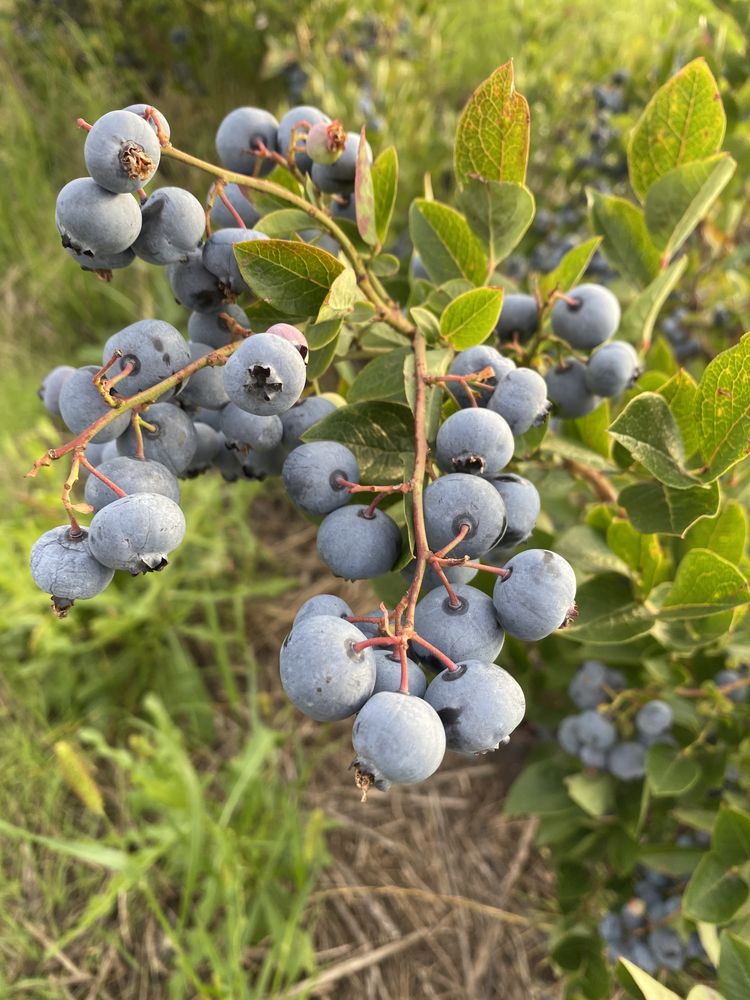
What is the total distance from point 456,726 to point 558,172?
3.19 meters

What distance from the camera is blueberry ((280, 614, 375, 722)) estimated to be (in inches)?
27.9

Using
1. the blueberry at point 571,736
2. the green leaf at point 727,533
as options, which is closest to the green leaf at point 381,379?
the green leaf at point 727,533

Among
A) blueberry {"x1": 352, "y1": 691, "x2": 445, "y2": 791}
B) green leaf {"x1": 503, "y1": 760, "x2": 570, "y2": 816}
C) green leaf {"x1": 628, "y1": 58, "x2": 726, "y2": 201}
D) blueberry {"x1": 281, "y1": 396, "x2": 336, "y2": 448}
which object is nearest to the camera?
blueberry {"x1": 352, "y1": 691, "x2": 445, "y2": 791}

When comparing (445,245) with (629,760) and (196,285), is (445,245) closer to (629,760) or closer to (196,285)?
(196,285)

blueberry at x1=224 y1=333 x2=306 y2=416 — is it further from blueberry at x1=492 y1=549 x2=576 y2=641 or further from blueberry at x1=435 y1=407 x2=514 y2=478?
blueberry at x1=492 y1=549 x2=576 y2=641

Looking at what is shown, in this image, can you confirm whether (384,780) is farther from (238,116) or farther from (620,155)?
(620,155)

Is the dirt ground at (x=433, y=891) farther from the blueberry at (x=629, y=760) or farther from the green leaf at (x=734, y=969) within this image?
the green leaf at (x=734, y=969)

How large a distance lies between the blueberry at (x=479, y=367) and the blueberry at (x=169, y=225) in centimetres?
38

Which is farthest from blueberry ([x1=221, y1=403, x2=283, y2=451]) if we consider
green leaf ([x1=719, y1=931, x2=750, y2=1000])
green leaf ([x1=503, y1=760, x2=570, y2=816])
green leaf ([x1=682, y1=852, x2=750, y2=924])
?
green leaf ([x1=503, y1=760, x2=570, y2=816])

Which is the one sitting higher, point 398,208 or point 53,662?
point 398,208

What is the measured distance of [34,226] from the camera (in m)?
4.36

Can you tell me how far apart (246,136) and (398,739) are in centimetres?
94

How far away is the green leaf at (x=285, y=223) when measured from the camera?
961mm

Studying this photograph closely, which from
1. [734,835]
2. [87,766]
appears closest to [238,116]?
[734,835]
